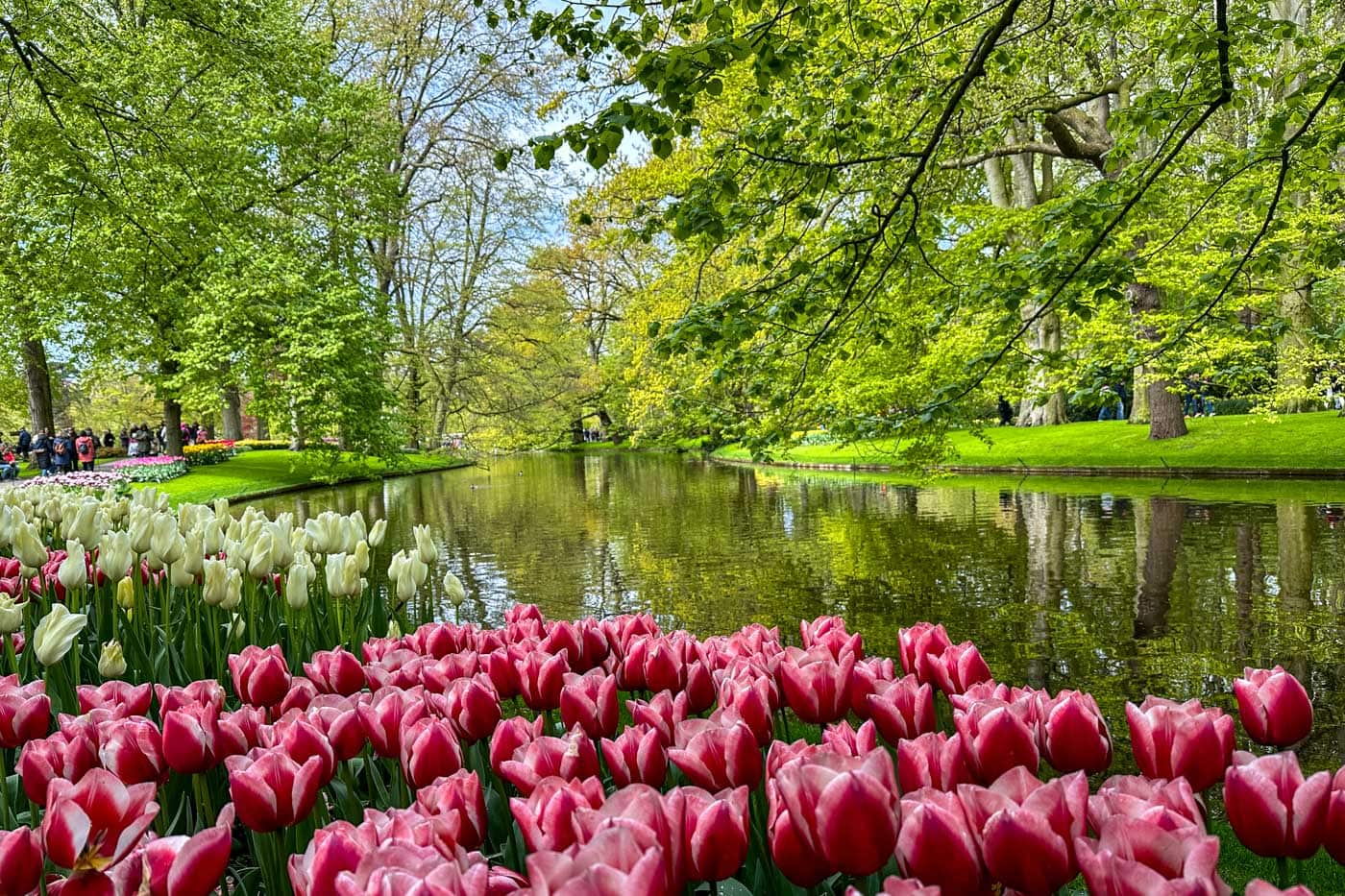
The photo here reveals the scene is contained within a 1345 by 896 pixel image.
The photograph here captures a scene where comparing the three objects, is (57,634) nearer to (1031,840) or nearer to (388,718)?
(388,718)

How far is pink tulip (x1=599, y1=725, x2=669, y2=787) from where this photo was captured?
1.51 metres

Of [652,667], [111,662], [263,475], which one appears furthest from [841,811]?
[263,475]

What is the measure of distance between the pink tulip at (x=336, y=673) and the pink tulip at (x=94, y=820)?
852 mm

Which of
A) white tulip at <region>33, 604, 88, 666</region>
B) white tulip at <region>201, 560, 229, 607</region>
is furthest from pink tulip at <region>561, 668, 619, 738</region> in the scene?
white tulip at <region>201, 560, 229, 607</region>

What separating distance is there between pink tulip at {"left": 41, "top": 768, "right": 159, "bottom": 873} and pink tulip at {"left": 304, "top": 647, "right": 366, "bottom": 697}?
2.79 feet

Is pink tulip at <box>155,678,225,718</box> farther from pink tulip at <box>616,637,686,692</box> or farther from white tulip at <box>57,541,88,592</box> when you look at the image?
white tulip at <box>57,541,88,592</box>

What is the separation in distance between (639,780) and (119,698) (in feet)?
4.65

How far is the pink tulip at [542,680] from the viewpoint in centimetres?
211

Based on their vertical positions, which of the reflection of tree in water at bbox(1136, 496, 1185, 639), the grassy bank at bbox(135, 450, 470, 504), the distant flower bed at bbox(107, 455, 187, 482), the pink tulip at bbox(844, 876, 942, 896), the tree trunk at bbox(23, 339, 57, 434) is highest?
the tree trunk at bbox(23, 339, 57, 434)

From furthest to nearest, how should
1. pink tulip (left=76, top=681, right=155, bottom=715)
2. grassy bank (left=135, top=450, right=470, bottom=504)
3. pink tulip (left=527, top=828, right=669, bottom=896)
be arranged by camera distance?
grassy bank (left=135, top=450, right=470, bottom=504)
pink tulip (left=76, top=681, right=155, bottom=715)
pink tulip (left=527, top=828, right=669, bottom=896)

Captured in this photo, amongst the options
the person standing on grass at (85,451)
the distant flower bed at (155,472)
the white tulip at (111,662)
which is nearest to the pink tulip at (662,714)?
the white tulip at (111,662)

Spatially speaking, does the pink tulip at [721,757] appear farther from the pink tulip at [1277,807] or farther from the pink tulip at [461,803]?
the pink tulip at [1277,807]

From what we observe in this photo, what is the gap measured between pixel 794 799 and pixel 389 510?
19.5 m

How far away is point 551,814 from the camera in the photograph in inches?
45.3
